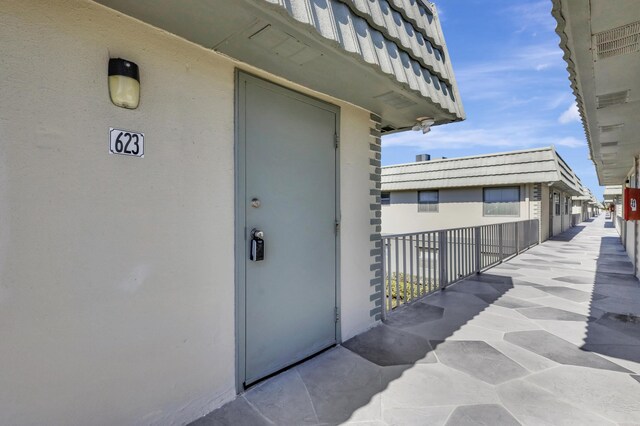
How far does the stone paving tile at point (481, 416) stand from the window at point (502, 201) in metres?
12.9

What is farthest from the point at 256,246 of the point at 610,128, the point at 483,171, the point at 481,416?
the point at 483,171

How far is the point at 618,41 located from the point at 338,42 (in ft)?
6.80

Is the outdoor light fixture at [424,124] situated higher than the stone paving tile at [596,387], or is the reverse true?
the outdoor light fixture at [424,124]

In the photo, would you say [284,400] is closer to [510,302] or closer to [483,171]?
[510,302]

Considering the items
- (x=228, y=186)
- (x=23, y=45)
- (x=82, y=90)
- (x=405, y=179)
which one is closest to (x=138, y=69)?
(x=82, y=90)

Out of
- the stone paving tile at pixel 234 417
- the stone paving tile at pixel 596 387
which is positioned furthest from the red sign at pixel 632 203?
the stone paving tile at pixel 234 417

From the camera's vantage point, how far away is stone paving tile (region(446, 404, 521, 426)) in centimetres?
202

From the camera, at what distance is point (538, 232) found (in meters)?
11.8

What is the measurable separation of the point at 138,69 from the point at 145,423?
83.6 inches

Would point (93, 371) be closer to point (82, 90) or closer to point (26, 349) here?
point (26, 349)

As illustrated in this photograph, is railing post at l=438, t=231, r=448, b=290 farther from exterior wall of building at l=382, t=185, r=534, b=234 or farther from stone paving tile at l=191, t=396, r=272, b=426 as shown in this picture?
exterior wall of building at l=382, t=185, r=534, b=234

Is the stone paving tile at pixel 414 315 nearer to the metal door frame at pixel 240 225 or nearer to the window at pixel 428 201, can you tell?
the metal door frame at pixel 240 225

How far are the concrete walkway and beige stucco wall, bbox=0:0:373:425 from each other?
2.00ft

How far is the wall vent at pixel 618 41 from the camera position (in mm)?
2059
